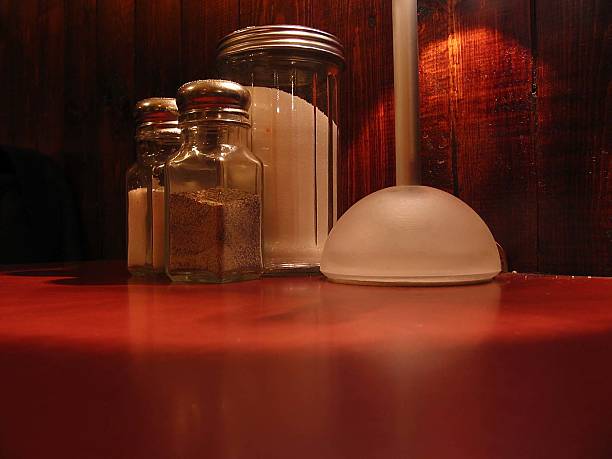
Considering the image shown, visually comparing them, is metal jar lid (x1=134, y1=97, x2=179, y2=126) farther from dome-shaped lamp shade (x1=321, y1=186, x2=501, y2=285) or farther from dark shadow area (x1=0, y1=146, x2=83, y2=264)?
dark shadow area (x1=0, y1=146, x2=83, y2=264)

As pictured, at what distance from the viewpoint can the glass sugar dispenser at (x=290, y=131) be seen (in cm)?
68

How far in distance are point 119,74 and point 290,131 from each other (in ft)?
2.41

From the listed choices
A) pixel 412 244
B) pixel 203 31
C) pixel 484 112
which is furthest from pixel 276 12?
pixel 412 244

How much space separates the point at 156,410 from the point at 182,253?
42cm

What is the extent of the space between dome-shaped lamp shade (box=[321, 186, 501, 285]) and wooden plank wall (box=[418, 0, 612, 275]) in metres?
0.19

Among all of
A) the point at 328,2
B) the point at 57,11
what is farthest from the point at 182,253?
the point at 57,11

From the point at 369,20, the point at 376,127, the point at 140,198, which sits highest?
the point at 369,20

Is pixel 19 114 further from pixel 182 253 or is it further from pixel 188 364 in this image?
pixel 188 364

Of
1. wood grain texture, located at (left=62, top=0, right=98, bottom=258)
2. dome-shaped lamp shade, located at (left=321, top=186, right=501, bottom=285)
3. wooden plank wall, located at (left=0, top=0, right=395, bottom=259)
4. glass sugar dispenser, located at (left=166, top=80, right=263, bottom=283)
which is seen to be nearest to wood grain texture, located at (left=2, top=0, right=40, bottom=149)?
wooden plank wall, located at (left=0, top=0, right=395, bottom=259)

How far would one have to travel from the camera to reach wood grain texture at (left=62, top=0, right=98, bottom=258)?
1.33m

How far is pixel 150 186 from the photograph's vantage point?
72 centimetres

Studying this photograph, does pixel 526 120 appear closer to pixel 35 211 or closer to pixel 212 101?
pixel 212 101

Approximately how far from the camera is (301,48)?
69 cm

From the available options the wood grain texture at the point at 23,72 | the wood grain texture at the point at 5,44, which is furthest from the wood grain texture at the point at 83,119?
the wood grain texture at the point at 5,44
